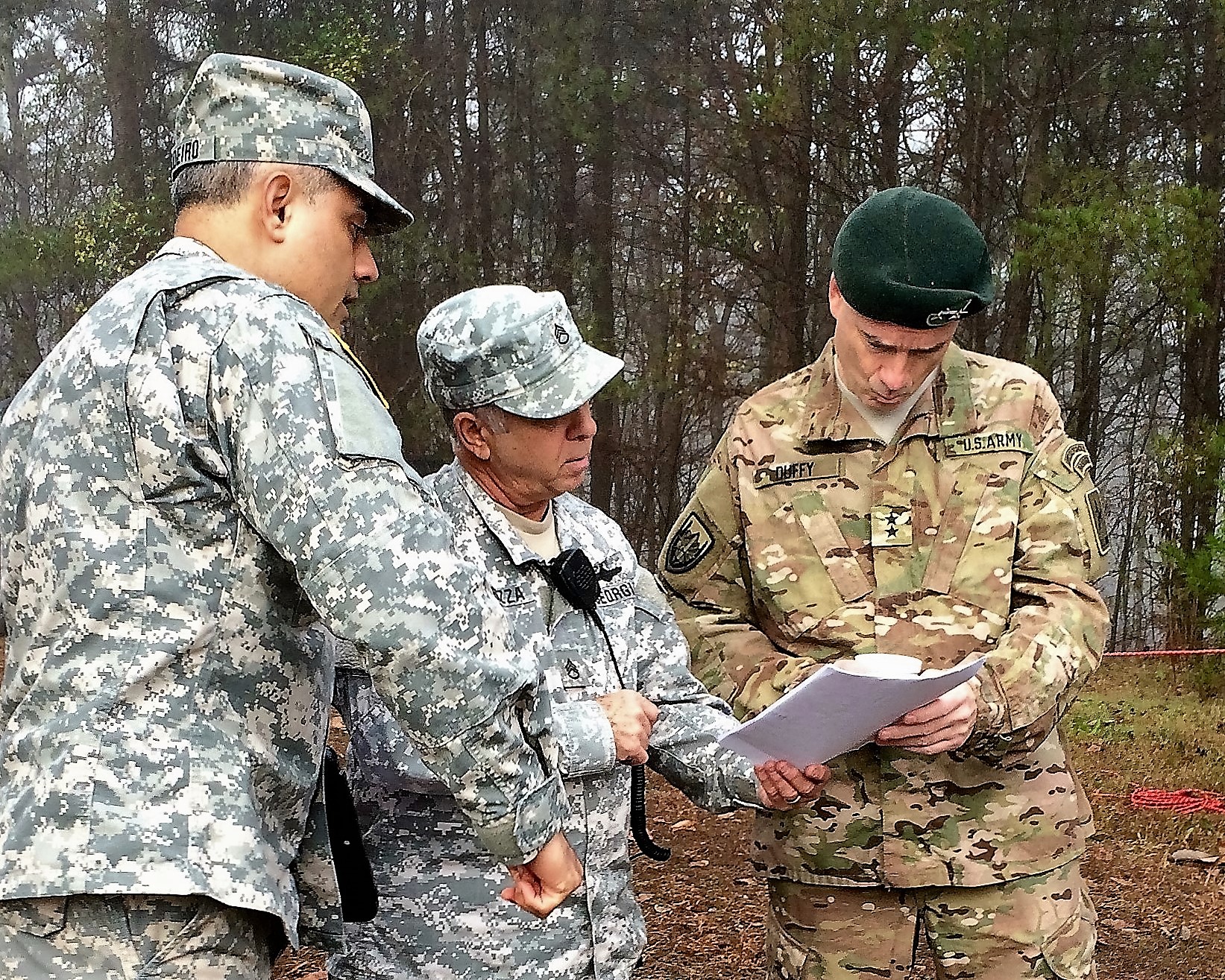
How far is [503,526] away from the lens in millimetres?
2092

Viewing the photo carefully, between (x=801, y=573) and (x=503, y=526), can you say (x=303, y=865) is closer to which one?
(x=503, y=526)

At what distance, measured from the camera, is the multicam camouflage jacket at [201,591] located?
1.51m

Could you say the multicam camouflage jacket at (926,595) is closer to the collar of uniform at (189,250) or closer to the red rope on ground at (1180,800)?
the collar of uniform at (189,250)

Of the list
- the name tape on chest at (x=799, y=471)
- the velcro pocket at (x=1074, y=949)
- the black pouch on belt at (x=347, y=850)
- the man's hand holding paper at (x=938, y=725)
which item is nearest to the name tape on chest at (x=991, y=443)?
the name tape on chest at (x=799, y=471)

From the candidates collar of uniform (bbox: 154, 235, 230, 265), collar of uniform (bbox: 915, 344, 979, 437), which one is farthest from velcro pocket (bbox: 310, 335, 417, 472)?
collar of uniform (bbox: 915, 344, 979, 437)

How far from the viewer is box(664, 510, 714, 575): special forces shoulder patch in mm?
2533

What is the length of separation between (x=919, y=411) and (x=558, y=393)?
76 cm

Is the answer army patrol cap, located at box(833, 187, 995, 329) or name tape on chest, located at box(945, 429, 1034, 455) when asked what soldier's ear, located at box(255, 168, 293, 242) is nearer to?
army patrol cap, located at box(833, 187, 995, 329)

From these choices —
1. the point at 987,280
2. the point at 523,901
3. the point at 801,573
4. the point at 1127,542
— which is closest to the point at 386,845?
the point at 523,901

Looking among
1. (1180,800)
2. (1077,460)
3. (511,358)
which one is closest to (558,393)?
(511,358)

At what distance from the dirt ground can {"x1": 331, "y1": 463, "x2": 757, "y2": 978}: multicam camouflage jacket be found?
209 cm

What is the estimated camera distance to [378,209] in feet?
5.96

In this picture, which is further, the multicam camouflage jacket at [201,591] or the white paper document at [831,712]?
the white paper document at [831,712]

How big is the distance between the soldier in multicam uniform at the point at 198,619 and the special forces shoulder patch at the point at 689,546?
2.99ft
